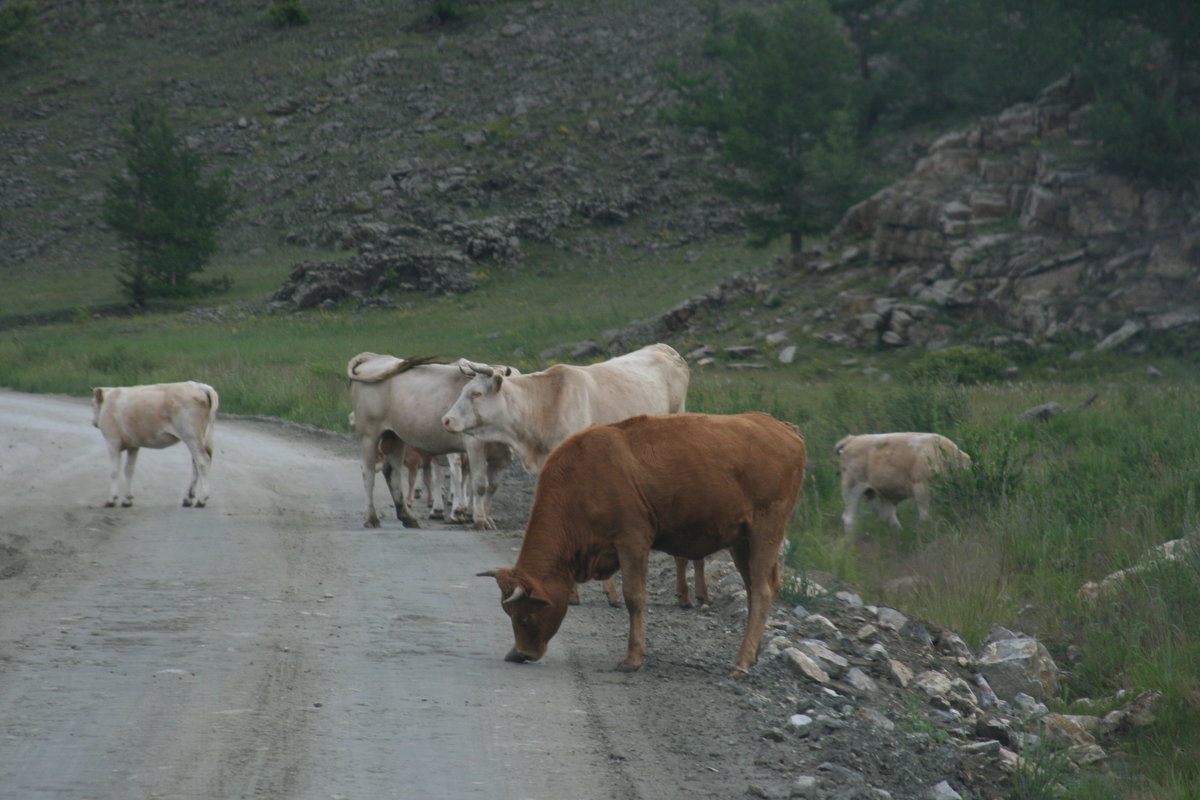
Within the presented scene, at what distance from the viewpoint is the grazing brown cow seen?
25.3ft

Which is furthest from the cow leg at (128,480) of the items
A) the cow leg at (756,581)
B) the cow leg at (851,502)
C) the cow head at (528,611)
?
the cow leg at (756,581)

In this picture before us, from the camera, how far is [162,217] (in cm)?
6150

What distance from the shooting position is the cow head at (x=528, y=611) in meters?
7.63

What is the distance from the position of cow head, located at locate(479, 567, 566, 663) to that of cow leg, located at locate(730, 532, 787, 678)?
3.87 feet

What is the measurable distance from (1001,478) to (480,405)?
235 inches

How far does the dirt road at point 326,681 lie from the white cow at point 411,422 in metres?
0.85

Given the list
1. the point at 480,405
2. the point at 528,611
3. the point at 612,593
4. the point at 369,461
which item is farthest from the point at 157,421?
the point at 528,611

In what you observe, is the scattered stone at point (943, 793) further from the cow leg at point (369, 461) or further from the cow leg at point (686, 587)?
the cow leg at point (369, 461)

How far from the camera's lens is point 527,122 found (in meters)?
76.1

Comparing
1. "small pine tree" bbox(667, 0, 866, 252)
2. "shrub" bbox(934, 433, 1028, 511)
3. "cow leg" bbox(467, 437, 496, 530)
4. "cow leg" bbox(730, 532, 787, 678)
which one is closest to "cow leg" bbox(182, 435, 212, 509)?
"cow leg" bbox(467, 437, 496, 530)

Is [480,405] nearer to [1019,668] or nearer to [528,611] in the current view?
[528,611]

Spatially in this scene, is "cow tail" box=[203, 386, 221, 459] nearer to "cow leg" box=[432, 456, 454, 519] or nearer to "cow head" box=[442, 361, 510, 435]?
"cow leg" box=[432, 456, 454, 519]

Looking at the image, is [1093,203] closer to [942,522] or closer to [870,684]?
[942,522]

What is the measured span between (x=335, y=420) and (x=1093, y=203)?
895 inches
